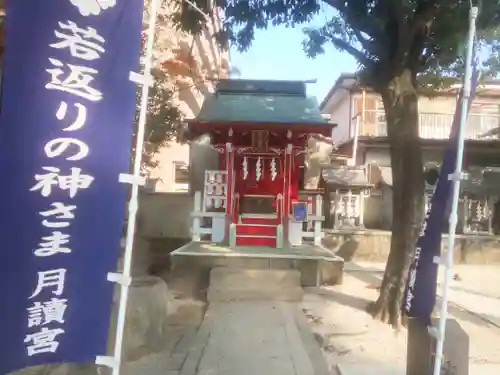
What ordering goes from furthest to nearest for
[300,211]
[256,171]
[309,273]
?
1. [256,171]
2. [300,211]
3. [309,273]

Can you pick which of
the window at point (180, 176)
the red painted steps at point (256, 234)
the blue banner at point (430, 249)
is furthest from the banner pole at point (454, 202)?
the window at point (180, 176)

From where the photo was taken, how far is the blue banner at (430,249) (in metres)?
3.83

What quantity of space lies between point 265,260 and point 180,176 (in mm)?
8907

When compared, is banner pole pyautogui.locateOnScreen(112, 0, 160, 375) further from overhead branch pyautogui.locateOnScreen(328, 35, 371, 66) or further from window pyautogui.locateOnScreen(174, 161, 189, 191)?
window pyautogui.locateOnScreen(174, 161, 189, 191)

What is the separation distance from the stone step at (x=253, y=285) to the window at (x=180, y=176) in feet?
28.9

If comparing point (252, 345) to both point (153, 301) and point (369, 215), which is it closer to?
point (153, 301)

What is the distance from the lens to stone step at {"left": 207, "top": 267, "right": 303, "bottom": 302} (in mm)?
9062

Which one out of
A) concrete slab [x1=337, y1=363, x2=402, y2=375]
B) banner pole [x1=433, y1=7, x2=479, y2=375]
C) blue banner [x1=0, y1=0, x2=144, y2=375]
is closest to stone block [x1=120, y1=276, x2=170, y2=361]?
concrete slab [x1=337, y1=363, x2=402, y2=375]

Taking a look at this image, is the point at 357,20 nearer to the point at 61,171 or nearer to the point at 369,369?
the point at 369,369

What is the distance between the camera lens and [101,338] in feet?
9.62

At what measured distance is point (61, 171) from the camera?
279 centimetres

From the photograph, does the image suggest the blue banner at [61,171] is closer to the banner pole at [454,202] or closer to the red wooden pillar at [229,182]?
the banner pole at [454,202]

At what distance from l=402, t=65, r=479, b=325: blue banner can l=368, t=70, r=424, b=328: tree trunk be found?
12.4 ft

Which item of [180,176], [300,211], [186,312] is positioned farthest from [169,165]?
[186,312]
